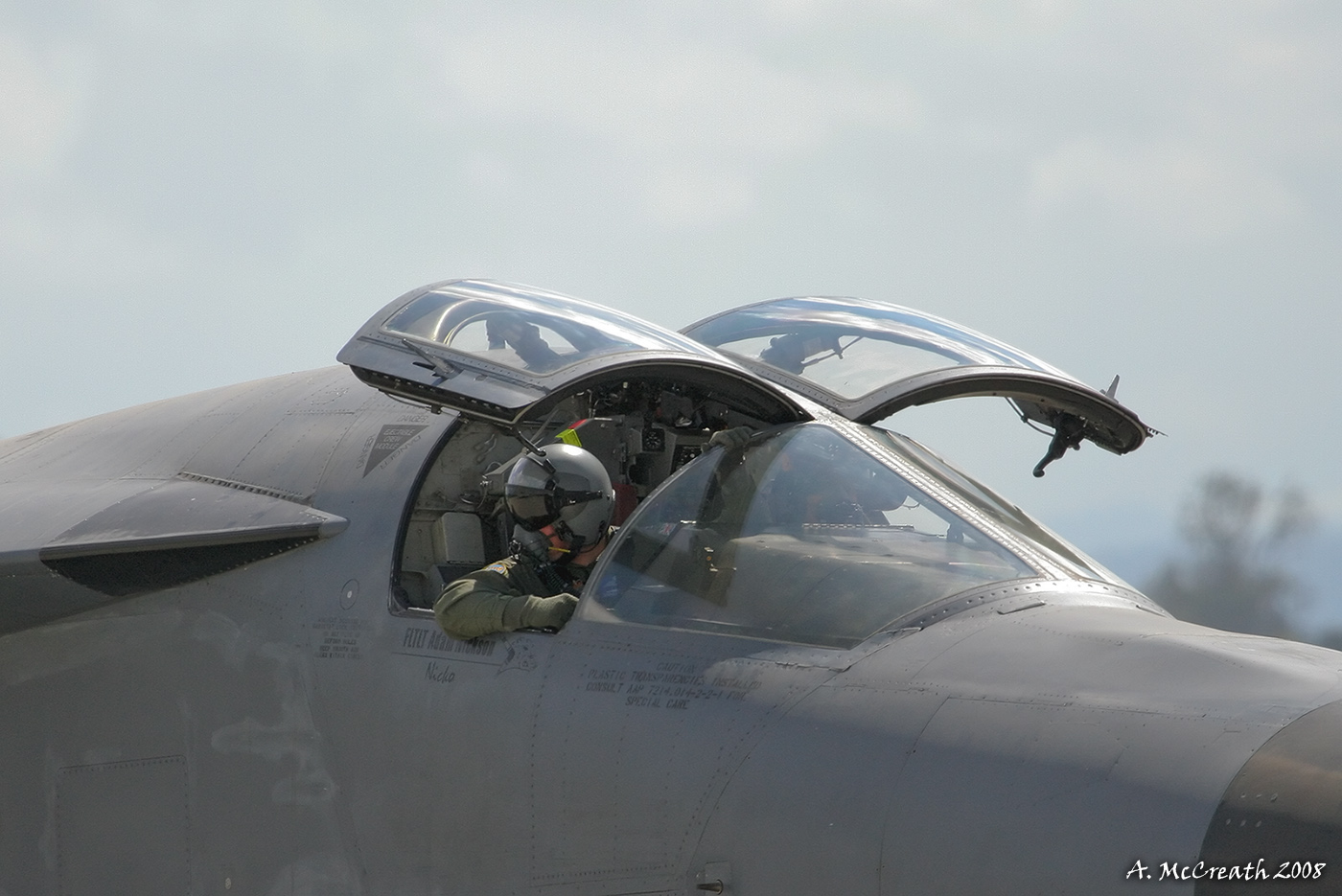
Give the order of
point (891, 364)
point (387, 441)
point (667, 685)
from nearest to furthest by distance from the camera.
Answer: point (667, 685) < point (387, 441) < point (891, 364)

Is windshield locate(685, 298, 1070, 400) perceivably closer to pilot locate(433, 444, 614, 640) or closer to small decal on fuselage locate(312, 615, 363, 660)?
pilot locate(433, 444, 614, 640)

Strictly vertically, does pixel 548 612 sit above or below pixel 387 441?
below

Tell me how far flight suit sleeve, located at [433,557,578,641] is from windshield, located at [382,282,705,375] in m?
0.78

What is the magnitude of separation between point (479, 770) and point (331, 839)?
79 cm

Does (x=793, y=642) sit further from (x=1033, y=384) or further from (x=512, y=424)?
(x=1033, y=384)

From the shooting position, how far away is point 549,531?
17.4ft

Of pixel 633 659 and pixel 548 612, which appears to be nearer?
pixel 633 659

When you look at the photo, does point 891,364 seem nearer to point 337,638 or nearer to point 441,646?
point 441,646

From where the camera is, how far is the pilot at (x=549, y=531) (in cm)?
510

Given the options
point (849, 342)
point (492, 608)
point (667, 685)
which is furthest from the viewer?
point (849, 342)

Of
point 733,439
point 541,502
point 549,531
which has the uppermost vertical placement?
point 733,439

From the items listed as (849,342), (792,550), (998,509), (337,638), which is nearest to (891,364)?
(849,342)

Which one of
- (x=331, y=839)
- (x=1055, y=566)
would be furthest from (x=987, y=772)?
(x=331, y=839)

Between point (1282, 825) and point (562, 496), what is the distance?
2.77 meters
